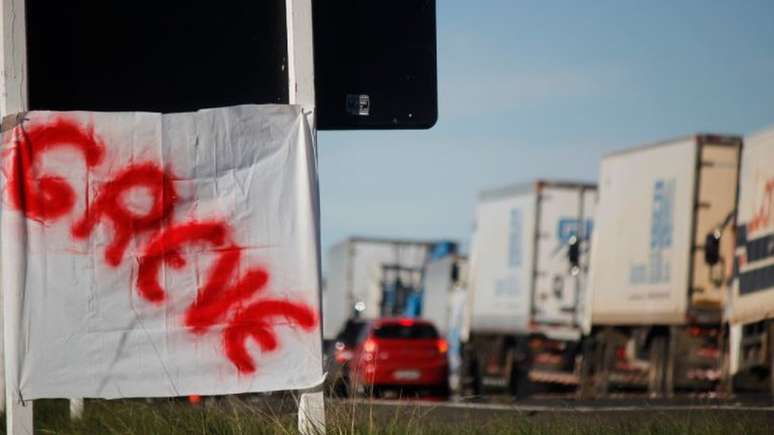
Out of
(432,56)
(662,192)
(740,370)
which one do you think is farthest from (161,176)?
(662,192)

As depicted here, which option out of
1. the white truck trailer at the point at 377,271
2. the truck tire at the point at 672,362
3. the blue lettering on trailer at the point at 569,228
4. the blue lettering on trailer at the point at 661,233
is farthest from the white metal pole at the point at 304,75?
the white truck trailer at the point at 377,271

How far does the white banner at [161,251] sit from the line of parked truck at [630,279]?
12428mm

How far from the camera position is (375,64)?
8.74m

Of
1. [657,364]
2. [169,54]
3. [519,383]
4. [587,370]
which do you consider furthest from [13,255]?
[519,383]

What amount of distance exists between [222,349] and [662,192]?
17980 millimetres

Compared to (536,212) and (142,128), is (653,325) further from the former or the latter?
(142,128)

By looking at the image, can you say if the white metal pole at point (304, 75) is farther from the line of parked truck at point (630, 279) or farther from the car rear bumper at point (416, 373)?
the car rear bumper at point (416, 373)

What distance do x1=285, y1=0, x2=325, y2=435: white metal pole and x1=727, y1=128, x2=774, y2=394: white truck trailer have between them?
40.5 feet

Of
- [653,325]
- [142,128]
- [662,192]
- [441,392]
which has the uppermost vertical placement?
[142,128]

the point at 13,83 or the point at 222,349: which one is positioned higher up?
the point at 13,83

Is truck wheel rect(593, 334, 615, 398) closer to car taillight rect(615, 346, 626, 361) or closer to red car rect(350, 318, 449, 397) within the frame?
car taillight rect(615, 346, 626, 361)

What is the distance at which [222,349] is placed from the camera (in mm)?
7957

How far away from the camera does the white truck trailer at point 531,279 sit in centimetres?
3095

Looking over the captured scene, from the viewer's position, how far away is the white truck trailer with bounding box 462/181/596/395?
102ft
